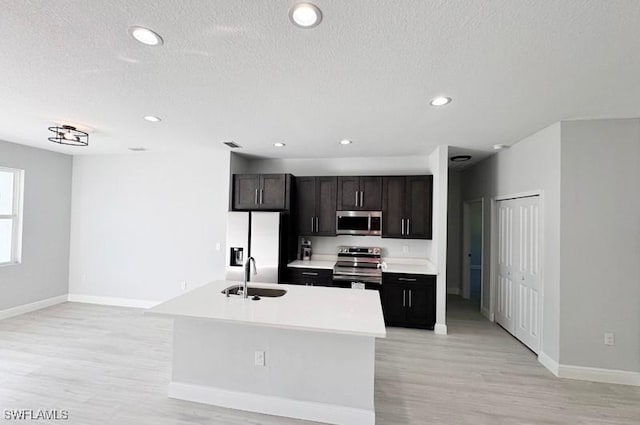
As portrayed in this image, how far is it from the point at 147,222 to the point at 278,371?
3.89m

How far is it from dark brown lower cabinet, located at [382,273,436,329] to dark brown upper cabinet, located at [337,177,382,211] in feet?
3.80

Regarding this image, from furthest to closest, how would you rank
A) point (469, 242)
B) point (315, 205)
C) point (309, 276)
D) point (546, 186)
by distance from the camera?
point (469, 242)
point (315, 205)
point (309, 276)
point (546, 186)

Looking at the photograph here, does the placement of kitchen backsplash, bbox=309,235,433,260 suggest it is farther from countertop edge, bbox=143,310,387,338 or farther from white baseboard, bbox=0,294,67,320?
white baseboard, bbox=0,294,67,320

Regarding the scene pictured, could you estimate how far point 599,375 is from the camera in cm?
273

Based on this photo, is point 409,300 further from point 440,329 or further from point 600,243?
point 600,243

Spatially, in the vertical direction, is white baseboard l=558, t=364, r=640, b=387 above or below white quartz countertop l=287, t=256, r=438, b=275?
below

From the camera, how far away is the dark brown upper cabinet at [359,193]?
4.43 m

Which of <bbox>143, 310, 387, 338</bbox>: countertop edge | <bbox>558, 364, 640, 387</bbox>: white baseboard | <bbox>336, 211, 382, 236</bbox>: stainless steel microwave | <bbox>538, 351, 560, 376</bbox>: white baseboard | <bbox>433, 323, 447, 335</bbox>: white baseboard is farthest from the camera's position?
<bbox>336, 211, 382, 236</bbox>: stainless steel microwave

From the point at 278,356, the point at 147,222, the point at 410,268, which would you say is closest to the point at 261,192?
the point at 147,222

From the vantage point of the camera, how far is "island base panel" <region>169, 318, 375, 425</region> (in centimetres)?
208

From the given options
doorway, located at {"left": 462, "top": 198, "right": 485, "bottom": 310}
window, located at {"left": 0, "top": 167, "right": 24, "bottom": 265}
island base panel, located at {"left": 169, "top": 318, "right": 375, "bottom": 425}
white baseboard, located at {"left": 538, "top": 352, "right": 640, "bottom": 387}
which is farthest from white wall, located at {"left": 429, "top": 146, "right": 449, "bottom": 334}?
window, located at {"left": 0, "top": 167, "right": 24, "bottom": 265}

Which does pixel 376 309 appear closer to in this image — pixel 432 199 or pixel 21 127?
pixel 432 199

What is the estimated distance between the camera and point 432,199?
4250mm

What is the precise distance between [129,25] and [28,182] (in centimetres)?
468
